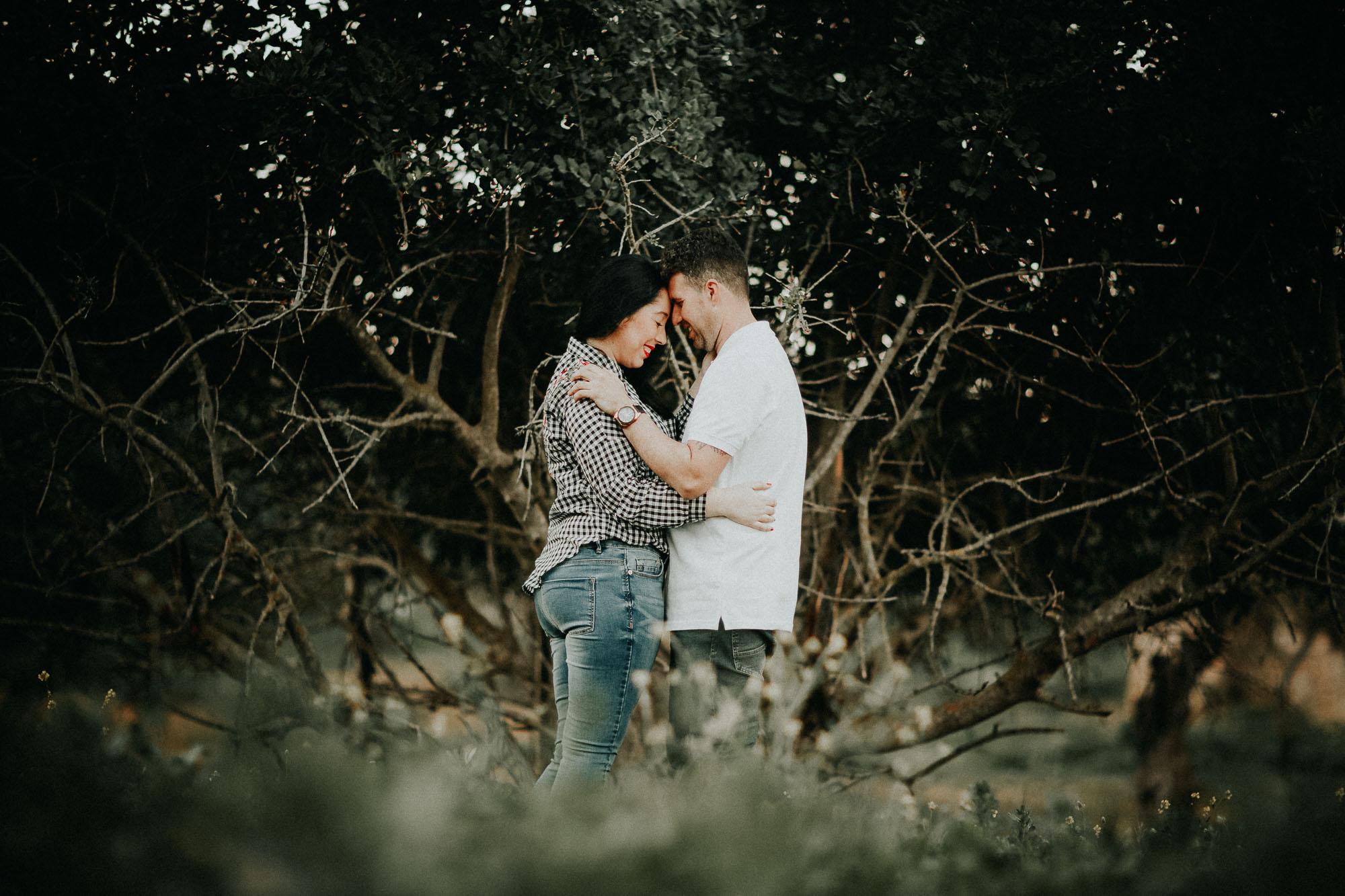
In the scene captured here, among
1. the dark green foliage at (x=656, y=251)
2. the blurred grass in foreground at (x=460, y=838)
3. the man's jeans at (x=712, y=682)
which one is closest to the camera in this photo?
the blurred grass in foreground at (x=460, y=838)

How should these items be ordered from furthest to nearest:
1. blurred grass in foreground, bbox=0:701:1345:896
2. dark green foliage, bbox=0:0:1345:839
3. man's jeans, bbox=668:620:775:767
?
dark green foliage, bbox=0:0:1345:839 < man's jeans, bbox=668:620:775:767 < blurred grass in foreground, bbox=0:701:1345:896

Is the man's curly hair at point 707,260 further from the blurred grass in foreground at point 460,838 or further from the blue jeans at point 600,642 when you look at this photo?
the blurred grass in foreground at point 460,838

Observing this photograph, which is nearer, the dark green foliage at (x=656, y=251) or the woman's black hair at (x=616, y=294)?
the woman's black hair at (x=616, y=294)

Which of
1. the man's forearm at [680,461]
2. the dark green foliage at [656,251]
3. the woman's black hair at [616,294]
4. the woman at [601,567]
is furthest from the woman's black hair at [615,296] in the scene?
the dark green foliage at [656,251]

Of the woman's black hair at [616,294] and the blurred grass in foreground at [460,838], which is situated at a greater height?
the woman's black hair at [616,294]

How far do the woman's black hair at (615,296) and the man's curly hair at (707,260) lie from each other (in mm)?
88

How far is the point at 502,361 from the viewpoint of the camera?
198 inches

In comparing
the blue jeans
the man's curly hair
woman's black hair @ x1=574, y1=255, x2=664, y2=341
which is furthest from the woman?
the man's curly hair

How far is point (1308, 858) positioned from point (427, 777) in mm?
1439

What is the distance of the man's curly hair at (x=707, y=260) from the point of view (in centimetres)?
257

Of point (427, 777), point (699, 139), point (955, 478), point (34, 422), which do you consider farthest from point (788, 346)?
point (34, 422)

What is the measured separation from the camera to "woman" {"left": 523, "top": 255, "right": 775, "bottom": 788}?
2.31 metres

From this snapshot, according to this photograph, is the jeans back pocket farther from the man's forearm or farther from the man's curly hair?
the man's curly hair

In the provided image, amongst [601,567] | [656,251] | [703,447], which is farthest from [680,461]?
[656,251]
